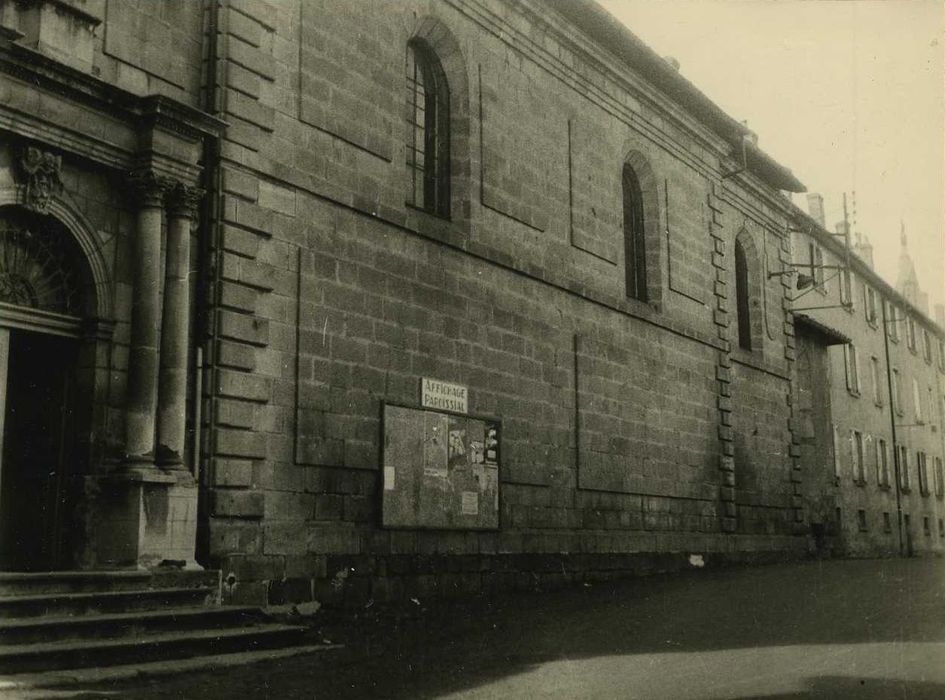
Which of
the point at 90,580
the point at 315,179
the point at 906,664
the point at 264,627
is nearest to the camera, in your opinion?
the point at 906,664

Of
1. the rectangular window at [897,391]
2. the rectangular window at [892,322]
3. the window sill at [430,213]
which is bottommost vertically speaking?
the window sill at [430,213]

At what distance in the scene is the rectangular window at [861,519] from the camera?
32250 mm

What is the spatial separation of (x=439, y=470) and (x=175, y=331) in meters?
4.17

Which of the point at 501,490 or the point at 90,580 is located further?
the point at 501,490

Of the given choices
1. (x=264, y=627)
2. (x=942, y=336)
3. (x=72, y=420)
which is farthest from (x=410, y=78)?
(x=942, y=336)

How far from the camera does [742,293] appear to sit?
23.7 metres

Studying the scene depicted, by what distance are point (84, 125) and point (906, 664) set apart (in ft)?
24.9

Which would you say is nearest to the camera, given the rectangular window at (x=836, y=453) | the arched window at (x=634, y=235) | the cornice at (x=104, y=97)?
the cornice at (x=104, y=97)

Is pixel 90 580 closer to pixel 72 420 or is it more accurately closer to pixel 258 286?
pixel 72 420

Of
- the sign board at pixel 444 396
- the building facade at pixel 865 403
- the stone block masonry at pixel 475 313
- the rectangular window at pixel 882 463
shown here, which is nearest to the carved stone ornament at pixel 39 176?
the stone block masonry at pixel 475 313

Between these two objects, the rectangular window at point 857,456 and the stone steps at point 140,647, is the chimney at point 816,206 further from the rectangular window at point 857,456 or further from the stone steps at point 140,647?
the stone steps at point 140,647

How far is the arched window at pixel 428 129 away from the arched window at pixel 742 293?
36.2 ft

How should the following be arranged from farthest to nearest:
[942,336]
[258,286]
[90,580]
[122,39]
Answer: [942,336] → [258,286] → [122,39] → [90,580]

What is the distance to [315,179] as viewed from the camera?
1141cm
